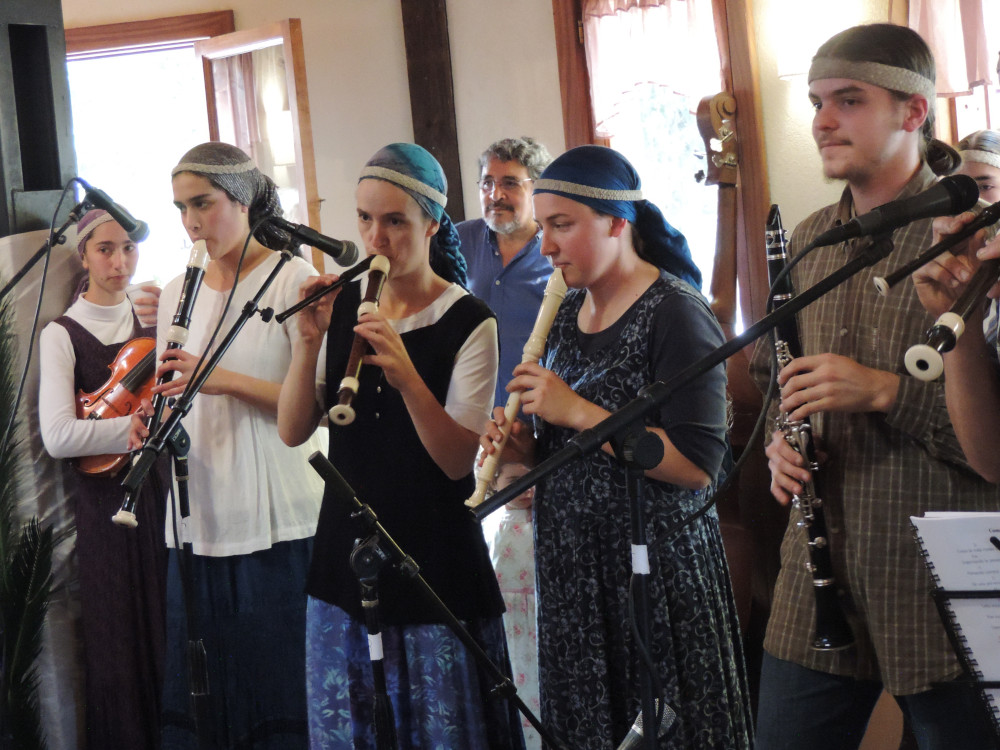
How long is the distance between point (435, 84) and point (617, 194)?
13.2 feet

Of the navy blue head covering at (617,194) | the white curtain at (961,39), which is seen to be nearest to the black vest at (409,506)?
the navy blue head covering at (617,194)

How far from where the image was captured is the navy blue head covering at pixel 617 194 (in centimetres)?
220

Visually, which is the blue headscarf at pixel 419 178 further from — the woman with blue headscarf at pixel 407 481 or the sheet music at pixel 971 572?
the sheet music at pixel 971 572

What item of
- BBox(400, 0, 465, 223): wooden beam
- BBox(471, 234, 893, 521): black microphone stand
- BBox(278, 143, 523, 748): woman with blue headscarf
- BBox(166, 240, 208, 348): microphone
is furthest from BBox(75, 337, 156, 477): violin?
BBox(400, 0, 465, 223): wooden beam

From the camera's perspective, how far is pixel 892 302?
1799 mm

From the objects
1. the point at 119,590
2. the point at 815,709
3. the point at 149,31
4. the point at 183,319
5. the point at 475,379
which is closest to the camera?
the point at 815,709

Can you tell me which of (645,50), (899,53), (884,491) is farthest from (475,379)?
(645,50)

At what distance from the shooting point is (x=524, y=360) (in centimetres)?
221

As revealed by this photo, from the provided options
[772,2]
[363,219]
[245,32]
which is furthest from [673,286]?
[245,32]

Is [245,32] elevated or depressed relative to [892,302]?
elevated

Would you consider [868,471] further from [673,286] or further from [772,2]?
[772,2]

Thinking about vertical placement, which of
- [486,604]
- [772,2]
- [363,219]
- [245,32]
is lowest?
[486,604]

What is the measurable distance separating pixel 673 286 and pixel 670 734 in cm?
86

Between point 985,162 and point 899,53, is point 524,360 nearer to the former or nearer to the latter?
point 899,53
